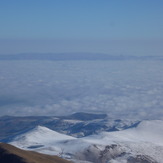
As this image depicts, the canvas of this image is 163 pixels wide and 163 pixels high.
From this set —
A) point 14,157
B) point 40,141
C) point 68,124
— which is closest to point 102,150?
point 40,141

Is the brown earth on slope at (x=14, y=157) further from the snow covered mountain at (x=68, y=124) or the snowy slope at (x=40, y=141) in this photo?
the snow covered mountain at (x=68, y=124)

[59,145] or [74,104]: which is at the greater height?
[59,145]

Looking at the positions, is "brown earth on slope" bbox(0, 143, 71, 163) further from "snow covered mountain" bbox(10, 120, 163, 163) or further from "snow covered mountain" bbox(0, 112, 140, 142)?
"snow covered mountain" bbox(0, 112, 140, 142)

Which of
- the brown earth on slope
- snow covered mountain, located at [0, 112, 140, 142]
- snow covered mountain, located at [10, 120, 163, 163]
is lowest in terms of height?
snow covered mountain, located at [0, 112, 140, 142]

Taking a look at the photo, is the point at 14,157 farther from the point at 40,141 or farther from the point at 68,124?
the point at 68,124

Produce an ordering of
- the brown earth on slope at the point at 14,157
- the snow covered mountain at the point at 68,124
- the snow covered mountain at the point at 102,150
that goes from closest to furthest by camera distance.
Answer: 1. the brown earth on slope at the point at 14,157
2. the snow covered mountain at the point at 102,150
3. the snow covered mountain at the point at 68,124

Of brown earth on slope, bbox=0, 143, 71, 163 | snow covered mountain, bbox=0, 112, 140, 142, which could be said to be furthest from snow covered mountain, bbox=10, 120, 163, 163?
snow covered mountain, bbox=0, 112, 140, 142

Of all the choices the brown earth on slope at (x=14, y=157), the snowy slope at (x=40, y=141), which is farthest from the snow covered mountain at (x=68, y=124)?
the brown earth on slope at (x=14, y=157)

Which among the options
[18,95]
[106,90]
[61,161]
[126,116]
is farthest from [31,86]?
[61,161]

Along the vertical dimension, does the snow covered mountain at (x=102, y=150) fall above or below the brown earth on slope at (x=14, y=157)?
below

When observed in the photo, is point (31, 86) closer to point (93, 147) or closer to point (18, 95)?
point (18, 95)

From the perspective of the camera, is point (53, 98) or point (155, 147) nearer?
point (155, 147)
